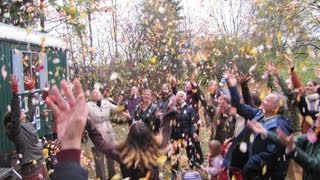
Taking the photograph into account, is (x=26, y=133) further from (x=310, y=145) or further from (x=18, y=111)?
(x=310, y=145)

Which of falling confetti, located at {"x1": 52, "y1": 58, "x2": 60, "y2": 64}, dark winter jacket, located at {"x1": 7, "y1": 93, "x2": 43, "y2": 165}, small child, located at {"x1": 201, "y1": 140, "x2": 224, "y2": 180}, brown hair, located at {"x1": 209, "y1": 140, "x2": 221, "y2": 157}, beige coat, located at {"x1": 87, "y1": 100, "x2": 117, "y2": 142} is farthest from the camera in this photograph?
falling confetti, located at {"x1": 52, "y1": 58, "x2": 60, "y2": 64}

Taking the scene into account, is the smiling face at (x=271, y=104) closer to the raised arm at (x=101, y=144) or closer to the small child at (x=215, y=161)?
the small child at (x=215, y=161)

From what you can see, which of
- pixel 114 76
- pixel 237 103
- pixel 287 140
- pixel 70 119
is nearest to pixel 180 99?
pixel 237 103

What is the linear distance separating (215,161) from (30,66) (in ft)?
17.8

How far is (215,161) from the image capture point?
6613mm

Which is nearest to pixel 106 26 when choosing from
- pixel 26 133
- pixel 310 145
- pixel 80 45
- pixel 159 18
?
pixel 80 45

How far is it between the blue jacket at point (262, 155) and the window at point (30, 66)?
5.42 meters

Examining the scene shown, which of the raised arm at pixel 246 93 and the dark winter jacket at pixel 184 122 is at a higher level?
the raised arm at pixel 246 93

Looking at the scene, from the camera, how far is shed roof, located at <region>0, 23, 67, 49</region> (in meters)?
8.92

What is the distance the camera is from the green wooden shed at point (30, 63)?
8797mm

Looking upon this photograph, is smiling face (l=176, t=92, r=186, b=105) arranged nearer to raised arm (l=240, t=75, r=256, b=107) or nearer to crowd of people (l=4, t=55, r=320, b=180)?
crowd of people (l=4, t=55, r=320, b=180)

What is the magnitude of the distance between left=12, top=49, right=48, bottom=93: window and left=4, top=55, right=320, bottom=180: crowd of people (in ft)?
3.85

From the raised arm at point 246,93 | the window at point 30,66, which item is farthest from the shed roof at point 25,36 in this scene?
the raised arm at point 246,93

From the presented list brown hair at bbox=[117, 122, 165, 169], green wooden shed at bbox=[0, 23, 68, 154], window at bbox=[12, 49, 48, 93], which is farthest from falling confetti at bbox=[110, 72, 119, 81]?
brown hair at bbox=[117, 122, 165, 169]
